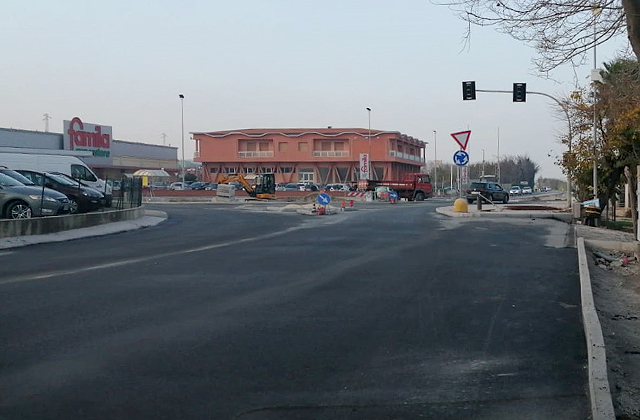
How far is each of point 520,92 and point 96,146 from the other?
55.8m

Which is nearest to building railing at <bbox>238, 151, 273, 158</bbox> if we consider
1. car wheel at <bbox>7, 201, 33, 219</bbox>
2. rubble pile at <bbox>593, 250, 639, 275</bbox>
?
car wheel at <bbox>7, 201, 33, 219</bbox>

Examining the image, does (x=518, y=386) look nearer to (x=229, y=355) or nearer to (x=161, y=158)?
(x=229, y=355)

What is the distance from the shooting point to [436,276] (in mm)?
12695

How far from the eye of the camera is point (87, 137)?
77688mm

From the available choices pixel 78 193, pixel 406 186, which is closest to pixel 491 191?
pixel 406 186

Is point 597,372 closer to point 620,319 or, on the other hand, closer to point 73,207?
point 620,319

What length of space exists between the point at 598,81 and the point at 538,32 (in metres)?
20.4

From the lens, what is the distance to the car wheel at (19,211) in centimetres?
2092

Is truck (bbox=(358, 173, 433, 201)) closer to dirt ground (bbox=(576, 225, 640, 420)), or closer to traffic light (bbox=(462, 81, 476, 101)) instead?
traffic light (bbox=(462, 81, 476, 101))

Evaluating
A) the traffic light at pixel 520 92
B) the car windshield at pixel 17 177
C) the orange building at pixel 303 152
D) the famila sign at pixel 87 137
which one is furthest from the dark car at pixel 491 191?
Result: the orange building at pixel 303 152

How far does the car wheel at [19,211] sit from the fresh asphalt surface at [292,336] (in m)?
5.65

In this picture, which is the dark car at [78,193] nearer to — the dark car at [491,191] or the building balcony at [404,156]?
the dark car at [491,191]

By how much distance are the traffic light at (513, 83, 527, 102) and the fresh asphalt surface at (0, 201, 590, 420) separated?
19.2 meters

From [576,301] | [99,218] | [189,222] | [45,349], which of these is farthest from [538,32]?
[189,222]
